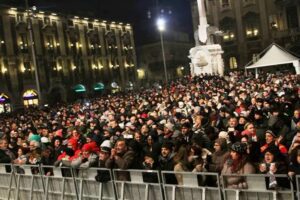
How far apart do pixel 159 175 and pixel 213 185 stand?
3.69 ft

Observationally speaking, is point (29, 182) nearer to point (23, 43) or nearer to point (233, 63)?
point (23, 43)

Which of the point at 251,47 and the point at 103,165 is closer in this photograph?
the point at 103,165

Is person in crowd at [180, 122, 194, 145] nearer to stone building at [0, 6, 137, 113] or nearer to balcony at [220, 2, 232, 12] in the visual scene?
stone building at [0, 6, 137, 113]

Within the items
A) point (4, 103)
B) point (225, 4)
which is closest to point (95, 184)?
point (4, 103)

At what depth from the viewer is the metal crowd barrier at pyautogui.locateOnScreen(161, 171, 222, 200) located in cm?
760

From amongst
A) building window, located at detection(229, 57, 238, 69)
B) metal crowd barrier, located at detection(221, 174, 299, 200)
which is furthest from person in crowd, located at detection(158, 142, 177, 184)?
building window, located at detection(229, 57, 238, 69)

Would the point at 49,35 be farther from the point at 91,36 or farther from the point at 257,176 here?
the point at 257,176

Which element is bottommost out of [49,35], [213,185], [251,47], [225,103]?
[213,185]

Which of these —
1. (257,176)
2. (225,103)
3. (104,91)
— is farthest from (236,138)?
(104,91)

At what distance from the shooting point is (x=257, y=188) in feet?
22.7

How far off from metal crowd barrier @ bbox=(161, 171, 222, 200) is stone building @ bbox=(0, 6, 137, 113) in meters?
34.7

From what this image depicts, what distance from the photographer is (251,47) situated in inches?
2537

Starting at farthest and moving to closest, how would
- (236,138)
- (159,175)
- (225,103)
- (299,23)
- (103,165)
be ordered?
1. (299,23)
2. (225,103)
3. (236,138)
4. (103,165)
5. (159,175)

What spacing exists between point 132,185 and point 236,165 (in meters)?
2.35
